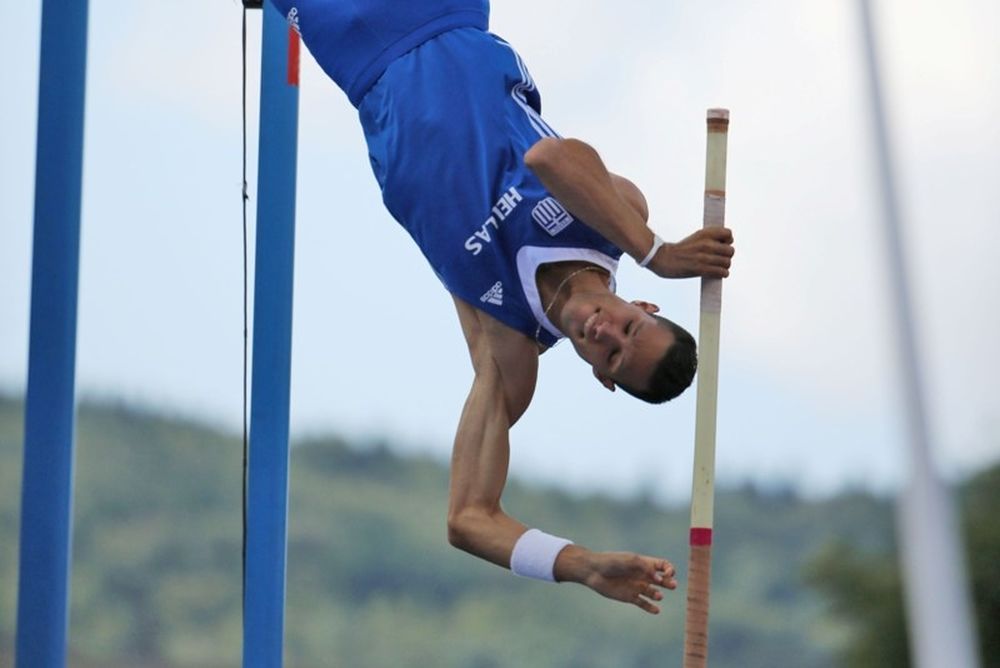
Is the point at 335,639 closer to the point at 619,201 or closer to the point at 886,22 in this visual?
the point at 619,201

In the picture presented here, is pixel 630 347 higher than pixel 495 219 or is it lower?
lower

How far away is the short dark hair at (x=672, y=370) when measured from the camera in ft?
11.6

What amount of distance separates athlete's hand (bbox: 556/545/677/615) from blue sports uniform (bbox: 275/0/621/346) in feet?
1.77

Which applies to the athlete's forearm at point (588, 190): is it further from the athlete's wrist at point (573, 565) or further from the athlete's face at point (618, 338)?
the athlete's wrist at point (573, 565)

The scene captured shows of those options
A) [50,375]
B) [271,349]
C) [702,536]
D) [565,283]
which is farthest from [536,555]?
[50,375]

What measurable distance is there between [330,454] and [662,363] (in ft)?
21.9

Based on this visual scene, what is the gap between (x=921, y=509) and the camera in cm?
197

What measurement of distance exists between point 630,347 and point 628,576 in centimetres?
47

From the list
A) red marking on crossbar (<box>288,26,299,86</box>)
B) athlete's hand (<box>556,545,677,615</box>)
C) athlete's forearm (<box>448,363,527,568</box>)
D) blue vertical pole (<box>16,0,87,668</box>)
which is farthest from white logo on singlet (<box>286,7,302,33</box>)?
athlete's hand (<box>556,545,677,615</box>)

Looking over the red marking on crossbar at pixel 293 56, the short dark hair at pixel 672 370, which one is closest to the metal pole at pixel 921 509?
the short dark hair at pixel 672 370

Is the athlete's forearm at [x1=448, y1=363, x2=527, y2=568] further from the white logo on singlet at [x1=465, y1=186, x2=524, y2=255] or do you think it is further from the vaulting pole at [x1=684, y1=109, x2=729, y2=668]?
the vaulting pole at [x1=684, y1=109, x2=729, y2=668]

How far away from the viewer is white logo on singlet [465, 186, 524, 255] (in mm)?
3672

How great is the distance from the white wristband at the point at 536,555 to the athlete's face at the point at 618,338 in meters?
0.36

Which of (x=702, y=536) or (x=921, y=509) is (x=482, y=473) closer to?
(x=702, y=536)
